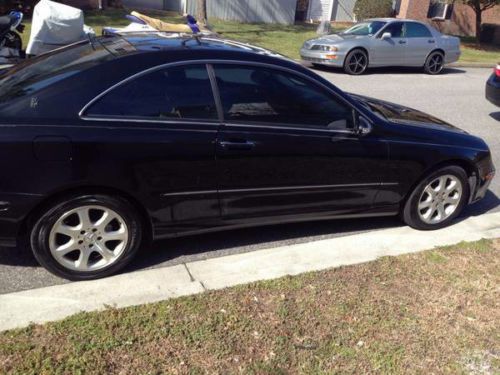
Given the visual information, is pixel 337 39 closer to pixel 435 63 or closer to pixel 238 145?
pixel 435 63

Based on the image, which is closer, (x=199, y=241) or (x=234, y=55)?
(x=234, y=55)

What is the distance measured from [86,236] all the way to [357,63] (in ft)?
35.0

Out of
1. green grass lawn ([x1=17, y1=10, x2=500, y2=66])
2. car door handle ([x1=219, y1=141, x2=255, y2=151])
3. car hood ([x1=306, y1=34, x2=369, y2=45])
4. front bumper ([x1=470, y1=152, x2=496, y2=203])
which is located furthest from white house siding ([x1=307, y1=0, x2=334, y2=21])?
car door handle ([x1=219, y1=141, x2=255, y2=151])

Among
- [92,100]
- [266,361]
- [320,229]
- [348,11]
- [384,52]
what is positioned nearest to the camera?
[266,361]

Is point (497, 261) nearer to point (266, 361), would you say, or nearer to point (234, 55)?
point (266, 361)

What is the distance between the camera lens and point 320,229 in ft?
15.4

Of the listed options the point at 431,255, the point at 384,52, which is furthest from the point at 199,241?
the point at 384,52

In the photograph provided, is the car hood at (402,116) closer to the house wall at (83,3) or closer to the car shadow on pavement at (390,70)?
the car shadow on pavement at (390,70)

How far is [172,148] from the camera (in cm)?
353

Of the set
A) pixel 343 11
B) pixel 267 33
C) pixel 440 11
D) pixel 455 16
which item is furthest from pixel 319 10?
pixel 267 33

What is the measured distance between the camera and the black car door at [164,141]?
3.39 meters

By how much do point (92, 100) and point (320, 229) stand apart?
2.36m

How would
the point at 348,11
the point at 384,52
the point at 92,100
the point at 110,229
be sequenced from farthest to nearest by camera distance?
1. the point at 348,11
2. the point at 384,52
3. the point at 110,229
4. the point at 92,100

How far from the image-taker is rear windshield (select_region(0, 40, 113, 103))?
11.3ft
